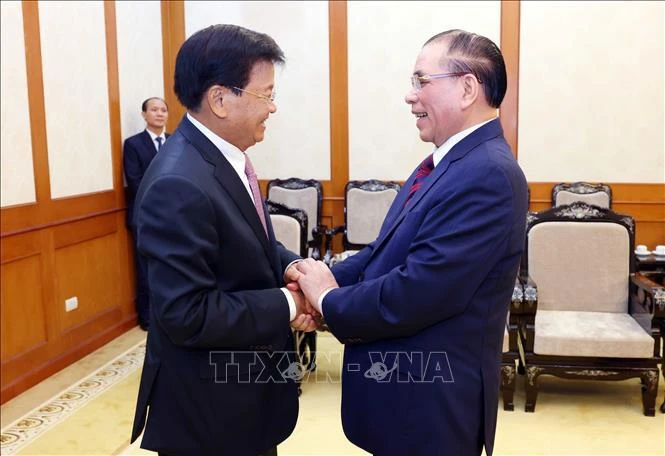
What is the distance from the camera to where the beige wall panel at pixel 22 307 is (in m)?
3.88

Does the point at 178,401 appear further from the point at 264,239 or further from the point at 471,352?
the point at 471,352

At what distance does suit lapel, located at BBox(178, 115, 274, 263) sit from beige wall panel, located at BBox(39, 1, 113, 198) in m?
3.19

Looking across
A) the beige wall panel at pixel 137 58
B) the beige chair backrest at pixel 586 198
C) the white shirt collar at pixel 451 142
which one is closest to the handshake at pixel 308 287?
the white shirt collar at pixel 451 142

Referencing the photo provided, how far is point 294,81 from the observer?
6.33 metres

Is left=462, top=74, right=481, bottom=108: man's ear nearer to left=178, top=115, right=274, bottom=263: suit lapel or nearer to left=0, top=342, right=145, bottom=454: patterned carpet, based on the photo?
left=178, top=115, right=274, bottom=263: suit lapel

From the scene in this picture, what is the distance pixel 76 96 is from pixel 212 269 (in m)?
3.67

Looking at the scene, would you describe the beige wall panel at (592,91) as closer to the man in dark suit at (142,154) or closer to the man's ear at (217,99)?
the man in dark suit at (142,154)

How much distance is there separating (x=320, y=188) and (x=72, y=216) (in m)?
2.29

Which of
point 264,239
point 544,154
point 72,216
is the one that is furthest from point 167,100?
point 264,239

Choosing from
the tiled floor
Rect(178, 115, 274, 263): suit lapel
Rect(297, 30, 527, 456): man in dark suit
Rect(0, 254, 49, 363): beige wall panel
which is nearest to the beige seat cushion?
the tiled floor

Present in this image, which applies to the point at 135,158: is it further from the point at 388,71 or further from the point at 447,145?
the point at 447,145

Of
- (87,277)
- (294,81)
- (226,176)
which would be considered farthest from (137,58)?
(226,176)

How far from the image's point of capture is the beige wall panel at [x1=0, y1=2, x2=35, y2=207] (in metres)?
3.86

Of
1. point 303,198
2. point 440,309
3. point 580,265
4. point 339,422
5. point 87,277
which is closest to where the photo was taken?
point 440,309
